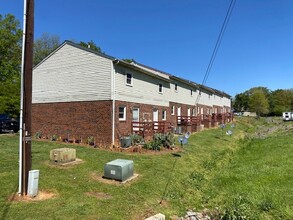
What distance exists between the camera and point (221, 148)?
19.7 m

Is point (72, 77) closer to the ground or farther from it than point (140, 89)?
farther from it

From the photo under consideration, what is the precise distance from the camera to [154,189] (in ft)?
28.3

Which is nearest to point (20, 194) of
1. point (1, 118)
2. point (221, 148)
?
point (221, 148)

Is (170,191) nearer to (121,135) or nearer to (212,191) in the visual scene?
(212,191)

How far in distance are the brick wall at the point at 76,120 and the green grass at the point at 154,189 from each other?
11.0 feet

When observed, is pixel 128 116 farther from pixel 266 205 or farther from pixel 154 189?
pixel 266 205

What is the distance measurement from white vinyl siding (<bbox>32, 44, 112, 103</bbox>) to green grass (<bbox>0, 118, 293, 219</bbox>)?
210 inches

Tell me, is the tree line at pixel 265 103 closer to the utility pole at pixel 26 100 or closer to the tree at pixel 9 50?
the tree at pixel 9 50

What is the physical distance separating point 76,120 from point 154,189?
35.4 ft

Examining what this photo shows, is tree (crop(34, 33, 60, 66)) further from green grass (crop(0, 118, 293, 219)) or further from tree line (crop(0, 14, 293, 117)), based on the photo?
green grass (crop(0, 118, 293, 219))

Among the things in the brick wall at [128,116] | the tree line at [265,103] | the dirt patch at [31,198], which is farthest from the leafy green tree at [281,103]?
the dirt patch at [31,198]

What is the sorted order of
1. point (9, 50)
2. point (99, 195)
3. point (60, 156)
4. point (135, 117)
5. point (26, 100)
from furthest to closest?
point (9, 50) < point (135, 117) < point (60, 156) < point (99, 195) < point (26, 100)

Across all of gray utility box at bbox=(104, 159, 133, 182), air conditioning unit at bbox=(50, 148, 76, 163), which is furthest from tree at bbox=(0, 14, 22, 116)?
gray utility box at bbox=(104, 159, 133, 182)


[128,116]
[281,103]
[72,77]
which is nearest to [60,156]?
[128,116]
